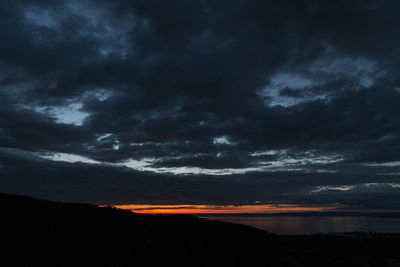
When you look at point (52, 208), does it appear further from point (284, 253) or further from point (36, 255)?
point (284, 253)

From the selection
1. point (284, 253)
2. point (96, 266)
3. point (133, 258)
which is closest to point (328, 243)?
point (284, 253)

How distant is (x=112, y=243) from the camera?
1978cm

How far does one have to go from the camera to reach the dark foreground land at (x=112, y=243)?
1784cm

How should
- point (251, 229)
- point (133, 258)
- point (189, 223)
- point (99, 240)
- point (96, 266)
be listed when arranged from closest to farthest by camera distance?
point (96, 266) → point (133, 258) → point (99, 240) → point (189, 223) → point (251, 229)

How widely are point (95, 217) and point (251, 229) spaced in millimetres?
16285

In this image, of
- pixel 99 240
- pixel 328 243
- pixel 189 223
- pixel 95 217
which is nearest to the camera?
pixel 99 240

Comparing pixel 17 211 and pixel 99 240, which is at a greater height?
pixel 17 211

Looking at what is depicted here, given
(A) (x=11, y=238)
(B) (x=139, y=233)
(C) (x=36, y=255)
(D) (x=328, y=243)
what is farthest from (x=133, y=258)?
(D) (x=328, y=243)

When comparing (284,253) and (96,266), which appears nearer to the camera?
(96,266)

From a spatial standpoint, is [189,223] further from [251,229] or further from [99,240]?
[99,240]

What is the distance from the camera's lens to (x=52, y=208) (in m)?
26.8

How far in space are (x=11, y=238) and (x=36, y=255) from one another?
2.81m

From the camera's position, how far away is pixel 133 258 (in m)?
18.4

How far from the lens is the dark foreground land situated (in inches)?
703
